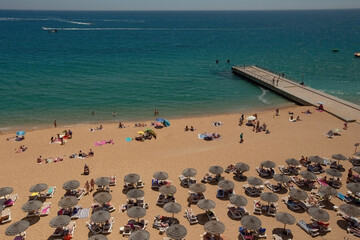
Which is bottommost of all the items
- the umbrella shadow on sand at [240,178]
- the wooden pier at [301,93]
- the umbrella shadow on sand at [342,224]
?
the umbrella shadow on sand at [240,178]

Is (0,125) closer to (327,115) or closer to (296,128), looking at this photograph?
(296,128)

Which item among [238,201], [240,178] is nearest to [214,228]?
[238,201]

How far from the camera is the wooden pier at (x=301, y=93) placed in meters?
35.2

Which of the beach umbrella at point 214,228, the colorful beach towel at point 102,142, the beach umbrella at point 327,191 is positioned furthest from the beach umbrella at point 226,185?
the colorful beach towel at point 102,142

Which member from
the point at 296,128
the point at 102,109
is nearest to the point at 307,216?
the point at 296,128

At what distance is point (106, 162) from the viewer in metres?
24.7

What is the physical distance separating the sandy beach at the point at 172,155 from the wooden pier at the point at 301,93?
277cm

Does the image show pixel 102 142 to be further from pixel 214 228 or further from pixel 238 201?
pixel 214 228

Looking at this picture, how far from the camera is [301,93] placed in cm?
4325

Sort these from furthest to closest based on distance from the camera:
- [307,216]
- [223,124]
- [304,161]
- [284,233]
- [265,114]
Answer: [265,114]
[223,124]
[304,161]
[307,216]
[284,233]

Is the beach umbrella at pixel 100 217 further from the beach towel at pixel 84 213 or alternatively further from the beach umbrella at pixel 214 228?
the beach umbrella at pixel 214 228

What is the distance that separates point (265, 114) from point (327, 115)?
731 centimetres

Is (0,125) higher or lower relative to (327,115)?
lower

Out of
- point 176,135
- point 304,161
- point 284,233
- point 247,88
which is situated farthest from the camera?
point 247,88
